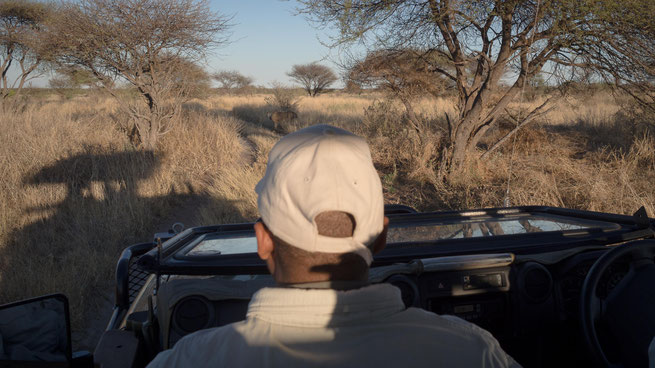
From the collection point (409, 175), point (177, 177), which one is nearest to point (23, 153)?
point (177, 177)

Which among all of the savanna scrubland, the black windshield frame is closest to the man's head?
the black windshield frame

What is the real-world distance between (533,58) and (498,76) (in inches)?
23.4

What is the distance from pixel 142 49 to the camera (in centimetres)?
1075

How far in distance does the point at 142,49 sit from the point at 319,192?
437 inches

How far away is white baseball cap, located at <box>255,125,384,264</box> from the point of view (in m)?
0.97

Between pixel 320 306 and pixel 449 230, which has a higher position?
pixel 320 306

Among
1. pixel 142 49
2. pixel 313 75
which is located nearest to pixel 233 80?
pixel 313 75

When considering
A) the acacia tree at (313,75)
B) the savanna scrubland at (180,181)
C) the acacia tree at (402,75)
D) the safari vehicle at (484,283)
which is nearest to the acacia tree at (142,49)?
the savanna scrubland at (180,181)

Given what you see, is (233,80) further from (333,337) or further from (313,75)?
(333,337)

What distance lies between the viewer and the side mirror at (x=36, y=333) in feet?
5.82

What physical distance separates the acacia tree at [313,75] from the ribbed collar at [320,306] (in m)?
44.0

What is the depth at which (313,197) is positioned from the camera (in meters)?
0.97

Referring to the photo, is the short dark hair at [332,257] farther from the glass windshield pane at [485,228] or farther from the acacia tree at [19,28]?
the acacia tree at [19,28]

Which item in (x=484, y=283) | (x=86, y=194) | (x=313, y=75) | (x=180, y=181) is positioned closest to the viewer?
(x=484, y=283)
